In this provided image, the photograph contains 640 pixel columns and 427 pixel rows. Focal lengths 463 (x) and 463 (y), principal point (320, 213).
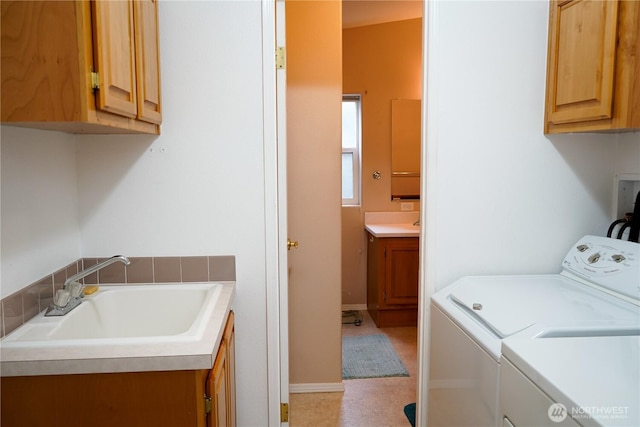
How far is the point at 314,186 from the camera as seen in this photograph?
266cm

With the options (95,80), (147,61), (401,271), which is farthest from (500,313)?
(401,271)

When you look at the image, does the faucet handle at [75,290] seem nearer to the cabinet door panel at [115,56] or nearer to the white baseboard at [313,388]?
the cabinet door panel at [115,56]

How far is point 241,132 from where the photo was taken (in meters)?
1.91

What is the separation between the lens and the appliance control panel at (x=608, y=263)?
1606 mm

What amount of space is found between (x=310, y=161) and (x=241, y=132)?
78cm

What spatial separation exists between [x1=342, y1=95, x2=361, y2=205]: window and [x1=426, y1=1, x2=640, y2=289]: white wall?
90.2 inches

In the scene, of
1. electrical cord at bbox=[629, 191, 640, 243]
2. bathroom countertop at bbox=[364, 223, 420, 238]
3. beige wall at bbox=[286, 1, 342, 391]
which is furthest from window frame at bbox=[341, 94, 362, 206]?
electrical cord at bbox=[629, 191, 640, 243]

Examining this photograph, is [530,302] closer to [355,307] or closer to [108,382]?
[108,382]

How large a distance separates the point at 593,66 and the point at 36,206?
2.01m

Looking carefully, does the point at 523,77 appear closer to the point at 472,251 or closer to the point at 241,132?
the point at 472,251

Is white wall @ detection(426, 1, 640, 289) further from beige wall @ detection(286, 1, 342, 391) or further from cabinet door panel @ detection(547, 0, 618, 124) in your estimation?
beige wall @ detection(286, 1, 342, 391)

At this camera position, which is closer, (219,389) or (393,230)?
(219,389)

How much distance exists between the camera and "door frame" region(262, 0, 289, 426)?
74.4 inches

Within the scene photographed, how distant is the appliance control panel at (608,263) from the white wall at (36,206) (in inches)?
78.4
